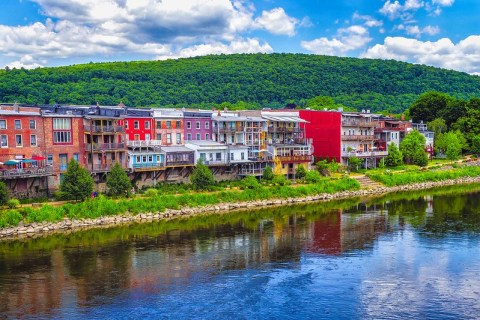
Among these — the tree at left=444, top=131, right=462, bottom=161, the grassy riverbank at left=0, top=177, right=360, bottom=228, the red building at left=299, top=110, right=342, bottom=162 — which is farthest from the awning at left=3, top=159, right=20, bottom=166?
the tree at left=444, top=131, right=462, bottom=161

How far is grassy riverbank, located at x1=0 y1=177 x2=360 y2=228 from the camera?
4125 cm

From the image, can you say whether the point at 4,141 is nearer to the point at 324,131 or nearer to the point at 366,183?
Result: the point at 366,183

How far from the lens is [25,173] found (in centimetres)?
4484

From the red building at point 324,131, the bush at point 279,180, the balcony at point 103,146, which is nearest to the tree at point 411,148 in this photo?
the red building at point 324,131

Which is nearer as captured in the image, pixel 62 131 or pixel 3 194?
pixel 3 194

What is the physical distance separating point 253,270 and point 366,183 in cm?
3603

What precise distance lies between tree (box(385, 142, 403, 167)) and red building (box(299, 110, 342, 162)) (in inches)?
349

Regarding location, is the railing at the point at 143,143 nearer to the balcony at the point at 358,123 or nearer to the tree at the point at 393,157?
the balcony at the point at 358,123

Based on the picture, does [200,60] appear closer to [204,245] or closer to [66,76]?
[66,76]

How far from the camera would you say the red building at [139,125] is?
A: 5525cm

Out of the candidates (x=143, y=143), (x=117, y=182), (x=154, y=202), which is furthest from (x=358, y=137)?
(x=117, y=182)

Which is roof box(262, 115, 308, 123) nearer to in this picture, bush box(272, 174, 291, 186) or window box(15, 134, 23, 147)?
bush box(272, 174, 291, 186)

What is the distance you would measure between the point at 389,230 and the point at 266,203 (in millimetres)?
14516

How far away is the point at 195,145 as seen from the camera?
57.2m
